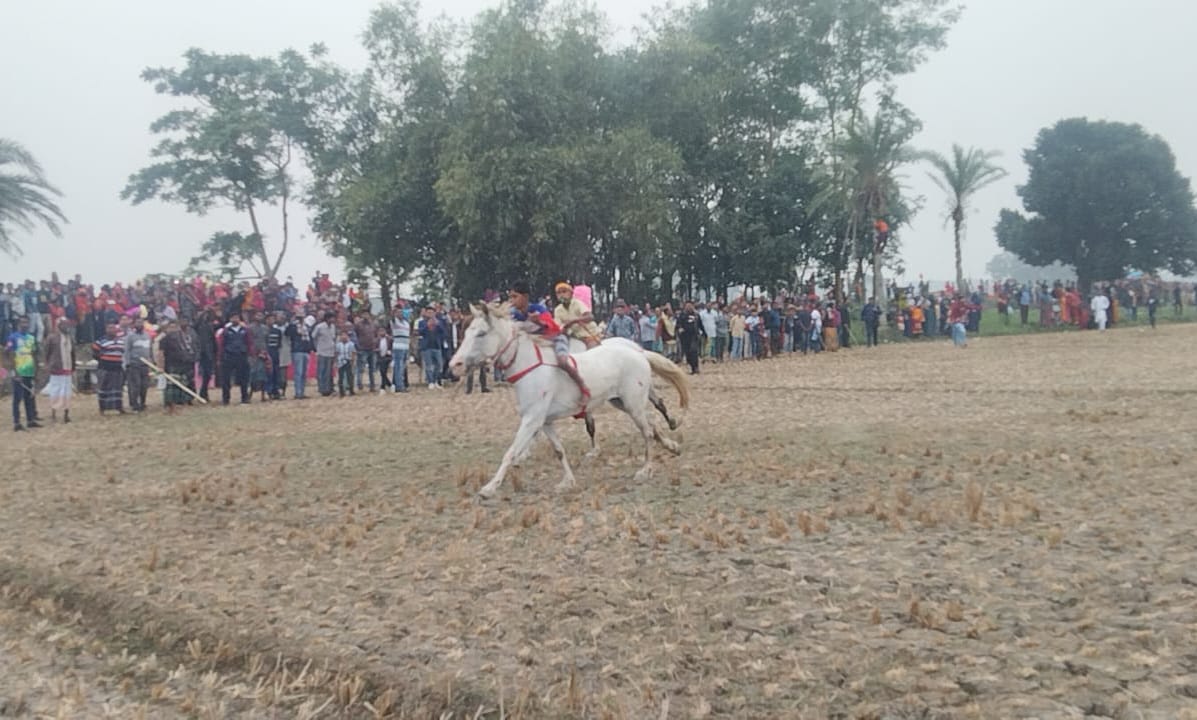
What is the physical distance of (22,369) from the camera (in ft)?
58.5

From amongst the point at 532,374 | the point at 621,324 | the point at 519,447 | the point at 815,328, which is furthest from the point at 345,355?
the point at 815,328

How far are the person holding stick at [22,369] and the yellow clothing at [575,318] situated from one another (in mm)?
11733

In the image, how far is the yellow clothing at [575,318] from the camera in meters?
12.2

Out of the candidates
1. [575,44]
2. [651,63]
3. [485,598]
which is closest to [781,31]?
[651,63]

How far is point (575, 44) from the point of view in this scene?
115ft

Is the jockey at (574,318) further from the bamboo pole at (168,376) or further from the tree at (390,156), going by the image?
the tree at (390,156)

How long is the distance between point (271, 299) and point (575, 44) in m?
14.8

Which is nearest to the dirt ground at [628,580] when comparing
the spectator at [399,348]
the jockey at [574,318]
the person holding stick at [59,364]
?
the jockey at [574,318]

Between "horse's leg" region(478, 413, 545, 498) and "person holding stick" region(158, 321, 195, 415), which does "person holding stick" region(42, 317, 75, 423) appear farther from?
"horse's leg" region(478, 413, 545, 498)

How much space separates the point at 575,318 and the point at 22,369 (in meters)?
12.3

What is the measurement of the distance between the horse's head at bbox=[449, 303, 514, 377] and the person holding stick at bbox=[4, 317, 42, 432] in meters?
12.2

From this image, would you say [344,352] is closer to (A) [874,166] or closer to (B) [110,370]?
(B) [110,370]

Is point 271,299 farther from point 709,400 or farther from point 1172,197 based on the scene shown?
point 1172,197

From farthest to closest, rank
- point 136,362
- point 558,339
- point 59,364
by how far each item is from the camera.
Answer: point 136,362, point 59,364, point 558,339
